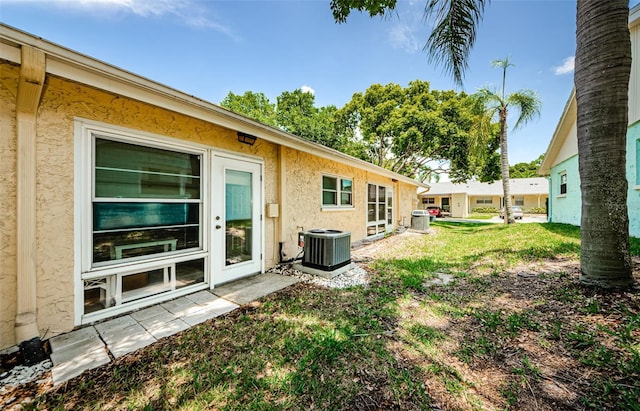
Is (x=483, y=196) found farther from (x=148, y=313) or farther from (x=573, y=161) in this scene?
(x=148, y=313)

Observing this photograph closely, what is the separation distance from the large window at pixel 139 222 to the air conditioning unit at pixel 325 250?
203 centimetres

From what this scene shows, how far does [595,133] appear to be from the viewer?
3037mm

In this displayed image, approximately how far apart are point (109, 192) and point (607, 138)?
6265mm

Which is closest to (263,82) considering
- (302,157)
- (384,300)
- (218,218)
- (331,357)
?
(302,157)

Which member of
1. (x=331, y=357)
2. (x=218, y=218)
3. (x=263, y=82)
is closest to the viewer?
(x=331, y=357)

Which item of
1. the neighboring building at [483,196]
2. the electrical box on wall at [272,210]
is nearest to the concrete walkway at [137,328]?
the electrical box on wall at [272,210]

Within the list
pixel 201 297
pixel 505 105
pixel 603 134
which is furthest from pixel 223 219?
pixel 505 105

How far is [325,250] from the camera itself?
4891mm

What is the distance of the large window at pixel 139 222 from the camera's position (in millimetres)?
2916

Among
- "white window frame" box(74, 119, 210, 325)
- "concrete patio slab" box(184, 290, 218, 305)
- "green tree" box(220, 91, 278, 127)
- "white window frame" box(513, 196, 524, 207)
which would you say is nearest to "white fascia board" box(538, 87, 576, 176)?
"concrete patio slab" box(184, 290, 218, 305)

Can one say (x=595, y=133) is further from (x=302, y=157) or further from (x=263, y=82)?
(x=263, y=82)

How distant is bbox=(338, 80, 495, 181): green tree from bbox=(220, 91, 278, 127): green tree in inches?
329

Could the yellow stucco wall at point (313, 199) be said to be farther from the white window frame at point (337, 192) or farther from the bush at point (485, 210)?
the bush at point (485, 210)

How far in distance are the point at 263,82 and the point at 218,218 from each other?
386 inches
